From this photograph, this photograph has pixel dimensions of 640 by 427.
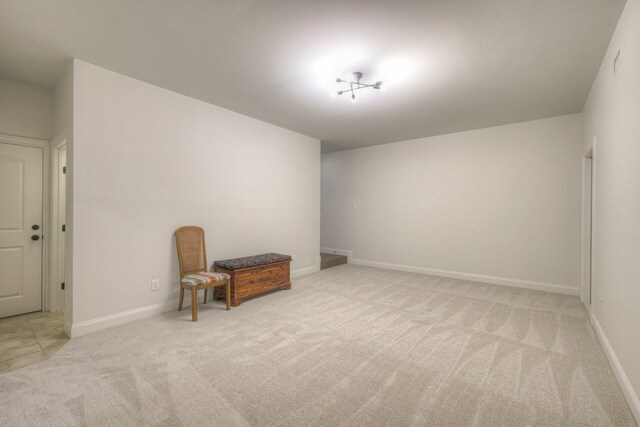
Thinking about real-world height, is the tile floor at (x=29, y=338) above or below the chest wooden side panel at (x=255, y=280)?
below

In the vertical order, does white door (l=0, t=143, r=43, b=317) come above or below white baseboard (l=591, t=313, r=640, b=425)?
above

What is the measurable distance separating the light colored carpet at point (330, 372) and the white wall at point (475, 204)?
1.26m

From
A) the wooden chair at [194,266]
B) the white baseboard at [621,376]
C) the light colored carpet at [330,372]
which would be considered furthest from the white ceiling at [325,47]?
the light colored carpet at [330,372]

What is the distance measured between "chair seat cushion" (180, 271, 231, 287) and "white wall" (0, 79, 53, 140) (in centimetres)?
241

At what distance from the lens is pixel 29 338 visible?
109 inches

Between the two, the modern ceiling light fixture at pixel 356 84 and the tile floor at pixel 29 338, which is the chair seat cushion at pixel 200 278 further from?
the modern ceiling light fixture at pixel 356 84

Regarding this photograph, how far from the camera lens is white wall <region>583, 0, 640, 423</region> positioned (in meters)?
1.80

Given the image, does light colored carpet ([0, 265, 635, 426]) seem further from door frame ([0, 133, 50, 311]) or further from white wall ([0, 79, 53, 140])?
white wall ([0, 79, 53, 140])

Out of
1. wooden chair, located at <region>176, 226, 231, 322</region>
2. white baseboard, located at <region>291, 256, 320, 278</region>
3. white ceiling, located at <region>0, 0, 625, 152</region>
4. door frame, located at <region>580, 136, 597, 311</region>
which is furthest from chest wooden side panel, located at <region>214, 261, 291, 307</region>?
door frame, located at <region>580, 136, 597, 311</region>

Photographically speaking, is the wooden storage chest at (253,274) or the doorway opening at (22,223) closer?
the doorway opening at (22,223)

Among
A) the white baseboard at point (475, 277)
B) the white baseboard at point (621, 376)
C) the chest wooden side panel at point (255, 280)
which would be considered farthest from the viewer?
the white baseboard at point (475, 277)

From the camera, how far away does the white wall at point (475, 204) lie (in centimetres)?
432

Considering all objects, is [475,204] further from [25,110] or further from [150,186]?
[25,110]

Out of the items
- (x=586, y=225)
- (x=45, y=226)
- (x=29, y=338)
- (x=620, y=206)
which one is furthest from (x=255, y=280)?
(x=586, y=225)
